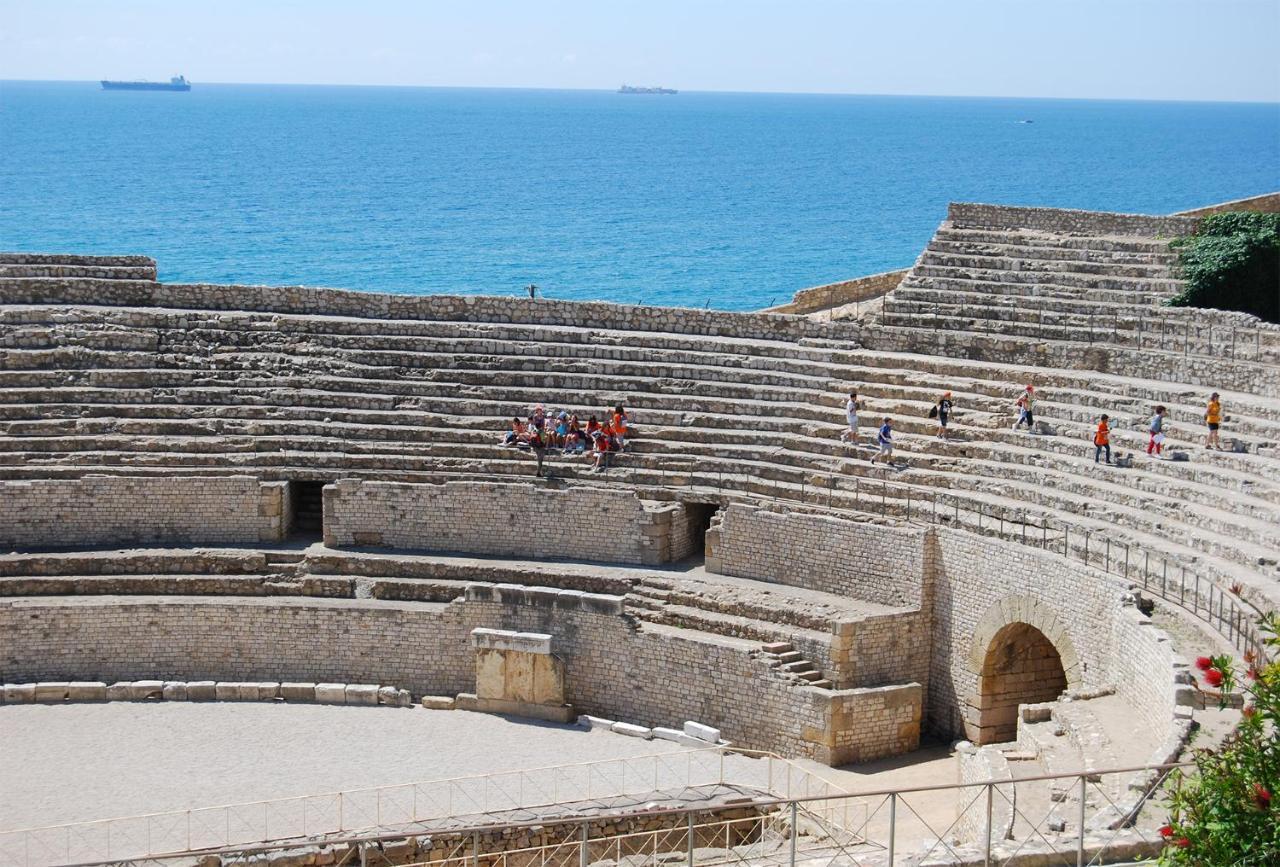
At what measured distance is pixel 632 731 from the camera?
2609 cm

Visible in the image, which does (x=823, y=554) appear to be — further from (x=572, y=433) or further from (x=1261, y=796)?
(x=1261, y=796)

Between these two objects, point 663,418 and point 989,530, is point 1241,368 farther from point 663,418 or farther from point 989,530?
point 663,418

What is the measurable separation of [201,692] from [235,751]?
2472 millimetres

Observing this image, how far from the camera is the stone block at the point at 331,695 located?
1073 inches

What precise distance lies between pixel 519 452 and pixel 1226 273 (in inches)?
485

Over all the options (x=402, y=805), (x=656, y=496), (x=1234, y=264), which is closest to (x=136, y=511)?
(x=656, y=496)

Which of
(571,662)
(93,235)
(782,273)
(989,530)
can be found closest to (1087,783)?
(989,530)

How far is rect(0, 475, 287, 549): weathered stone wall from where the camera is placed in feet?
97.7

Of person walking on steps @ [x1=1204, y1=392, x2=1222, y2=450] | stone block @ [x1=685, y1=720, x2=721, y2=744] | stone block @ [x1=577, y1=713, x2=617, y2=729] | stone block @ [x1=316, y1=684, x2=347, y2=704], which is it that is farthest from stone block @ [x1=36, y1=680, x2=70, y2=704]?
person walking on steps @ [x1=1204, y1=392, x2=1222, y2=450]

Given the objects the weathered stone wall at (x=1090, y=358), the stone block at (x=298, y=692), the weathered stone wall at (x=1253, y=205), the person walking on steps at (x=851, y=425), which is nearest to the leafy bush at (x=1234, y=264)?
the weathered stone wall at (x=1090, y=358)

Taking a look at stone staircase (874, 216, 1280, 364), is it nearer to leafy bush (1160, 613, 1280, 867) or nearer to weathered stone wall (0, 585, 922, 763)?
weathered stone wall (0, 585, 922, 763)

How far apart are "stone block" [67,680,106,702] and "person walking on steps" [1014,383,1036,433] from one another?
47.8 ft

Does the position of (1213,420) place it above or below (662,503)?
above

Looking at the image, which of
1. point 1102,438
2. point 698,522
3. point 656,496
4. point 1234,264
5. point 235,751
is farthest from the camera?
point 1234,264
